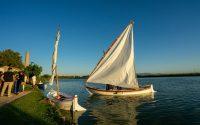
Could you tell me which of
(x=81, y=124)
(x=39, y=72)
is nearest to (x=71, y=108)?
(x=81, y=124)

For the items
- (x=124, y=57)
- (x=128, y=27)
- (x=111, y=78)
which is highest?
(x=128, y=27)

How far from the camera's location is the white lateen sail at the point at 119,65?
46.4m

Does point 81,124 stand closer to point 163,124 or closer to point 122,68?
point 163,124

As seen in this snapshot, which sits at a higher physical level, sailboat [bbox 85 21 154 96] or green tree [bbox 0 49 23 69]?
green tree [bbox 0 49 23 69]

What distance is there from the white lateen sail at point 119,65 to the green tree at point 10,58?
7616 centimetres

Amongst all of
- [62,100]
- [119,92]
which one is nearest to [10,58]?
[119,92]

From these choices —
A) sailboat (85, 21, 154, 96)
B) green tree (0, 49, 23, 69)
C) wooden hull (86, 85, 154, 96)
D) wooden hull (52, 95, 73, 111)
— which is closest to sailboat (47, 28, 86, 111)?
wooden hull (52, 95, 73, 111)

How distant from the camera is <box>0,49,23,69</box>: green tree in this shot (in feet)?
381

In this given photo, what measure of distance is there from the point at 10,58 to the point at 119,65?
3330 inches

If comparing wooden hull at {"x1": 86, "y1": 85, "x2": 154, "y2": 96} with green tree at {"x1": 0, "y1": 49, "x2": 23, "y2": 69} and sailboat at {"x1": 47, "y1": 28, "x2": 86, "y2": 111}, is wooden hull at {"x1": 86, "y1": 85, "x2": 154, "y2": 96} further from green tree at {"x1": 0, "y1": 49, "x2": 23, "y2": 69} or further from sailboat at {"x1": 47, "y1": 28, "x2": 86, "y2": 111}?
green tree at {"x1": 0, "y1": 49, "x2": 23, "y2": 69}

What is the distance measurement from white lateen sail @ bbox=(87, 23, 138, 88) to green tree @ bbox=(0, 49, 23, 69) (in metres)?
76.2

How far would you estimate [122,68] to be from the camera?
47.8 metres

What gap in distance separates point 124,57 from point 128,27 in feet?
18.8

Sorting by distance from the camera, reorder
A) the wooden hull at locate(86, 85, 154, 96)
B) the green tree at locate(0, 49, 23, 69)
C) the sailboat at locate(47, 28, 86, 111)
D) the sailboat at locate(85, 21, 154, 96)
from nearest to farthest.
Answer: the sailboat at locate(47, 28, 86, 111)
the sailboat at locate(85, 21, 154, 96)
the wooden hull at locate(86, 85, 154, 96)
the green tree at locate(0, 49, 23, 69)
